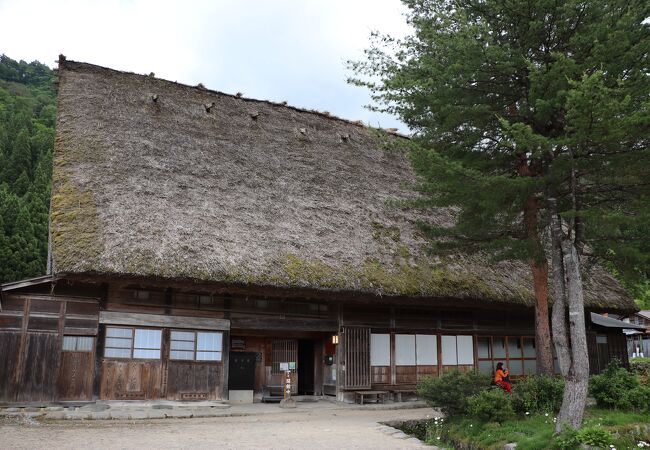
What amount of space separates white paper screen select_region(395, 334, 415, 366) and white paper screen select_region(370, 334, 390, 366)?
0.28 m

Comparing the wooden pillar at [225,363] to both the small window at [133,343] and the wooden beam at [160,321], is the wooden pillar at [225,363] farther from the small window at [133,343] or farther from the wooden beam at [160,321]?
the small window at [133,343]

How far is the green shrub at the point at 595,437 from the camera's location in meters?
6.25

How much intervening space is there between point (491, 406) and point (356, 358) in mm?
4924

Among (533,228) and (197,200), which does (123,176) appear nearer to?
(197,200)

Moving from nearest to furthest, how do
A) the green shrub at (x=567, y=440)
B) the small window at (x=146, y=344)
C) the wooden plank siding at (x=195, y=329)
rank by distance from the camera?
the green shrub at (x=567, y=440) → the wooden plank siding at (x=195, y=329) → the small window at (x=146, y=344)

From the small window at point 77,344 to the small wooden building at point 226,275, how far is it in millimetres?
20

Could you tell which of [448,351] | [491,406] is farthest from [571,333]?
[448,351]

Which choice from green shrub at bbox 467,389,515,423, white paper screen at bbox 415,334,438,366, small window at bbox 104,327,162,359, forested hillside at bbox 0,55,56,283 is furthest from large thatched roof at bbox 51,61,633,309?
forested hillside at bbox 0,55,56,283

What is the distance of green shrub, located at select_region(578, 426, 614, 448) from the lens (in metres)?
6.25

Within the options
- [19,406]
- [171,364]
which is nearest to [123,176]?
[171,364]

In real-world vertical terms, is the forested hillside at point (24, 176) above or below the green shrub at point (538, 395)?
above

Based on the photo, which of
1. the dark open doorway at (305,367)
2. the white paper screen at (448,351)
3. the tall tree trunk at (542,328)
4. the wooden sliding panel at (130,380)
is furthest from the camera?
the dark open doorway at (305,367)

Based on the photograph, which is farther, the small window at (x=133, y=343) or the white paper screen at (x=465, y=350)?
the white paper screen at (x=465, y=350)

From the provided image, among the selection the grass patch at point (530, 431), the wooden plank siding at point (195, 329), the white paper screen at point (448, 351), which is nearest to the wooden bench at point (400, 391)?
the wooden plank siding at point (195, 329)
